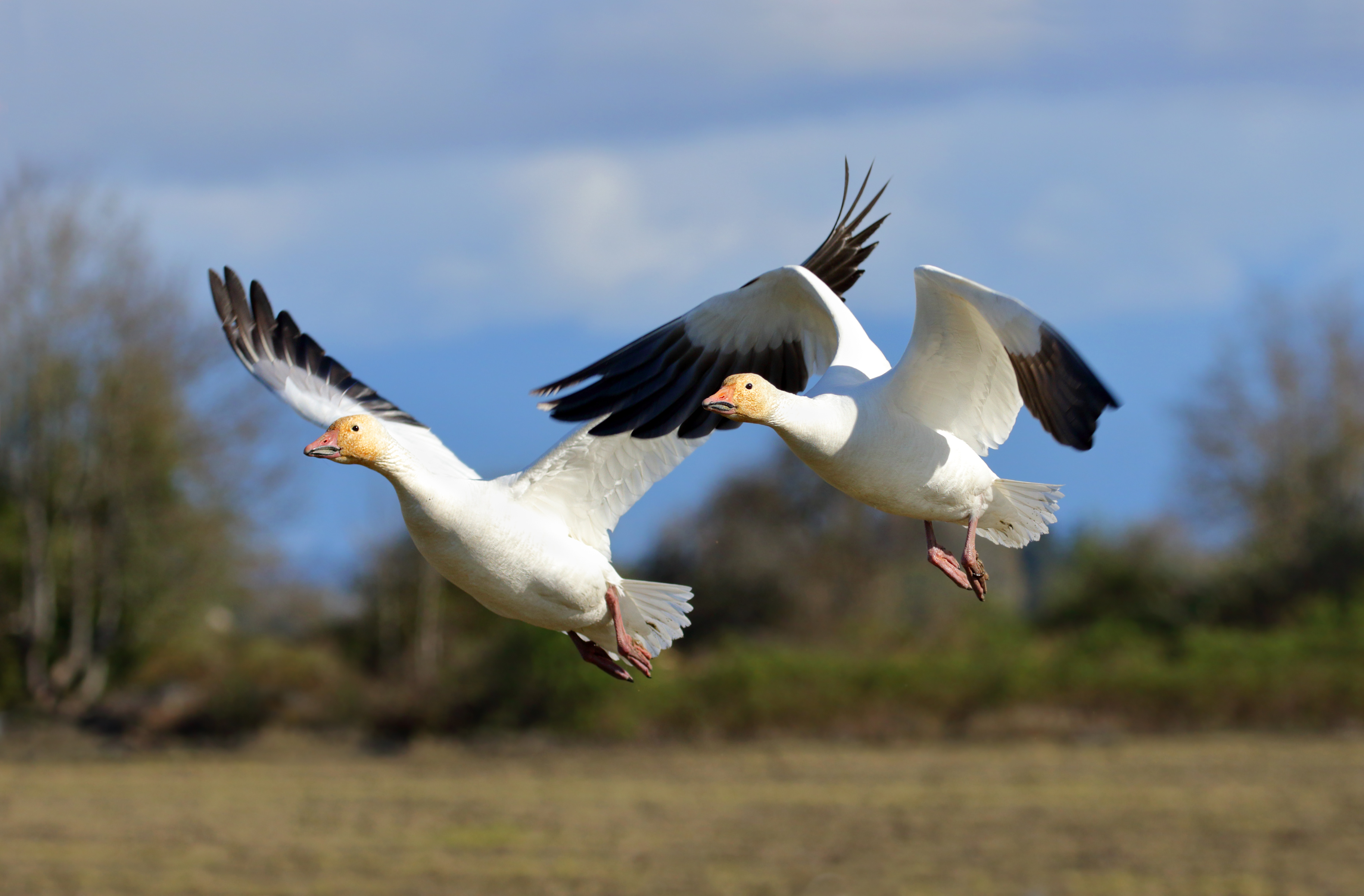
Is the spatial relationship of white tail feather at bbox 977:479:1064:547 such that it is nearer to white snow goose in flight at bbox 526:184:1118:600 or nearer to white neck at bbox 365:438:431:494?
white snow goose in flight at bbox 526:184:1118:600

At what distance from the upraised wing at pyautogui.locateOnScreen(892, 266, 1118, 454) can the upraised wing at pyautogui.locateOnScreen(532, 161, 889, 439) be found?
0.35 meters

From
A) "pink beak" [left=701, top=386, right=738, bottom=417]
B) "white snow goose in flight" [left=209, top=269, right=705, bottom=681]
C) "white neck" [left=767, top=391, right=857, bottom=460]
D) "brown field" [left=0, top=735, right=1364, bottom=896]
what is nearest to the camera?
"pink beak" [left=701, top=386, right=738, bottom=417]

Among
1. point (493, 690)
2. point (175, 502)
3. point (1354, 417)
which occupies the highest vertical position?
point (1354, 417)

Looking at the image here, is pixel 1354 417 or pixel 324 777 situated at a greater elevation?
pixel 1354 417

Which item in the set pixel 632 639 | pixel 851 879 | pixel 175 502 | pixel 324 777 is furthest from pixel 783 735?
pixel 632 639

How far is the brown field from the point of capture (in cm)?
1798

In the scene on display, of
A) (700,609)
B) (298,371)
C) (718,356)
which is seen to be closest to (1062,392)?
(718,356)

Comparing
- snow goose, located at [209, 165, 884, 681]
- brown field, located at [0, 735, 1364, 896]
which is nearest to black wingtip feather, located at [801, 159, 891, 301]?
snow goose, located at [209, 165, 884, 681]

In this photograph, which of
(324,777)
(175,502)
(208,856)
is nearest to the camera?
(208,856)

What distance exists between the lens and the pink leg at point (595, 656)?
17.4 ft

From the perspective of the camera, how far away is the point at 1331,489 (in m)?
33.2

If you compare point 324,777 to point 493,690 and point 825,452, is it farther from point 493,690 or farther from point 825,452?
point 825,452

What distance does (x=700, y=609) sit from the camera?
32875 mm

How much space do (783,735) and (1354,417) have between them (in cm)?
1497
